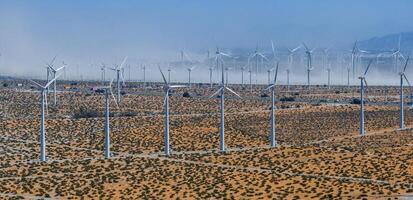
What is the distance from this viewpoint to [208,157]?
260 feet

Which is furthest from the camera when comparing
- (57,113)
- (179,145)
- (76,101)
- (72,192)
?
(76,101)

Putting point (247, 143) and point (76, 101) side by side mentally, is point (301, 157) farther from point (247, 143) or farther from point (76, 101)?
point (76, 101)

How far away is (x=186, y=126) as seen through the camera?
4294 inches

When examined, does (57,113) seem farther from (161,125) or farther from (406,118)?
(406,118)

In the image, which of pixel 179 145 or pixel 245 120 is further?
pixel 245 120

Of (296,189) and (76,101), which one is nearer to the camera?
(296,189)

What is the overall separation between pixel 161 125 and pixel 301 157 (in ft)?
118

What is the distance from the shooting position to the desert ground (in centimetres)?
6088

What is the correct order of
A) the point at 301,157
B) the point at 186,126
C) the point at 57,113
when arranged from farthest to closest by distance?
the point at 57,113 → the point at 186,126 → the point at 301,157

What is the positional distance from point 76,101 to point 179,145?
8088cm

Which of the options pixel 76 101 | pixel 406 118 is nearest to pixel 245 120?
pixel 406 118

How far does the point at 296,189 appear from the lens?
2394 inches

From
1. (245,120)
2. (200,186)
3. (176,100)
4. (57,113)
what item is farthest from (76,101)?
(200,186)

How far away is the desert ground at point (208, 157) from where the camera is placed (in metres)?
60.9
